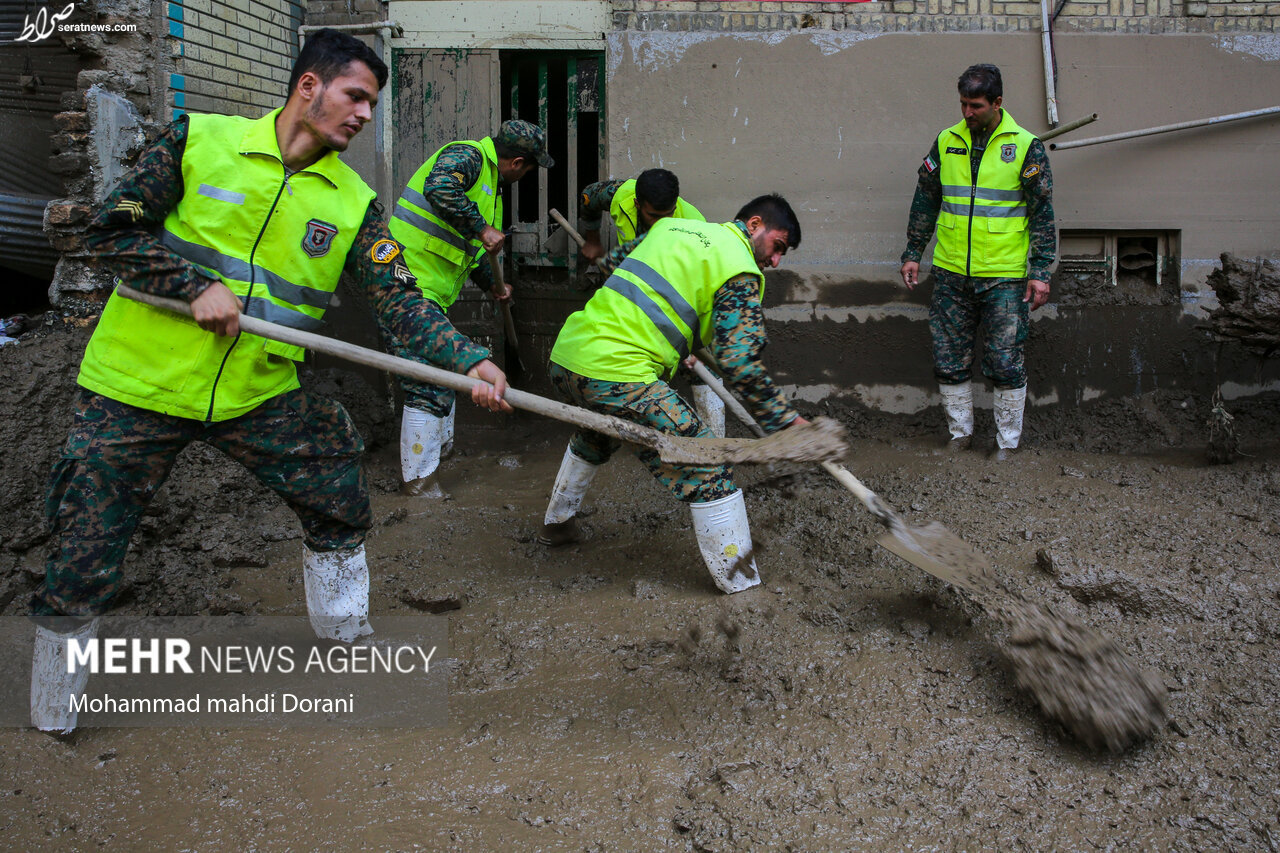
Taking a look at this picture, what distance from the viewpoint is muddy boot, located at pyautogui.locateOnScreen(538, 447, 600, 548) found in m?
3.67

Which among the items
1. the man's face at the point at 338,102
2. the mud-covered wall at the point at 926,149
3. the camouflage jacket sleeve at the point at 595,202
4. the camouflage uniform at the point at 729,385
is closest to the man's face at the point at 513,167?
the camouflage jacket sleeve at the point at 595,202

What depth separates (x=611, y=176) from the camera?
529 centimetres

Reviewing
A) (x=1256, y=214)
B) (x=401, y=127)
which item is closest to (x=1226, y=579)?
(x=1256, y=214)

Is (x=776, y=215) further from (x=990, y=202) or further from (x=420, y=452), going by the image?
(x=420, y=452)

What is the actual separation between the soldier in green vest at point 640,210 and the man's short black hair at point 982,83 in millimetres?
1424

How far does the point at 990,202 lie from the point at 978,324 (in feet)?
2.20

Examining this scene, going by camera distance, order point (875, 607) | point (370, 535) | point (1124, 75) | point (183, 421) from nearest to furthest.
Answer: point (183, 421), point (875, 607), point (370, 535), point (1124, 75)

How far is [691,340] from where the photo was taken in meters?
3.33

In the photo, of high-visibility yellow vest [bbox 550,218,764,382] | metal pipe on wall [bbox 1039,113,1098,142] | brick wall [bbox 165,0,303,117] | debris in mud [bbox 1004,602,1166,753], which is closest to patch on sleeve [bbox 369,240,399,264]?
high-visibility yellow vest [bbox 550,218,764,382]

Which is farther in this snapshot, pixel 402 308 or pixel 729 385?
pixel 729 385

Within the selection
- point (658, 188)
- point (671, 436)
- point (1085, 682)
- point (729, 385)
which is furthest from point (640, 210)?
point (1085, 682)

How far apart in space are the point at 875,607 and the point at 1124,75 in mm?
3842

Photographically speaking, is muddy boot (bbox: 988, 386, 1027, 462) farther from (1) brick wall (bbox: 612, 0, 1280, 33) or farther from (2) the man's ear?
(2) the man's ear

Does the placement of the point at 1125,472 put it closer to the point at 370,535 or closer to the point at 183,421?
the point at 370,535
